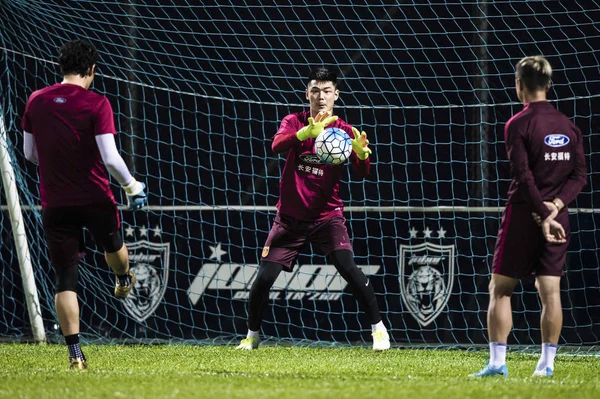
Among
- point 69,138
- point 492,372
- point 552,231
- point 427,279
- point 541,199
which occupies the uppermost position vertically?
point 69,138

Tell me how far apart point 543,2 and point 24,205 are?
202 inches

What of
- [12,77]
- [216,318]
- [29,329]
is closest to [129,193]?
[216,318]

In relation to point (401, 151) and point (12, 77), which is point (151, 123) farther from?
point (401, 151)

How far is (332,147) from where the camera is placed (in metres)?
6.55

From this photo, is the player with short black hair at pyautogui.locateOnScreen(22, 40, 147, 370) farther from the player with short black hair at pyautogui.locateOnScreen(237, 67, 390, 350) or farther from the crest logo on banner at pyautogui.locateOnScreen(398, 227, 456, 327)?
the crest logo on banner at pyautogui.locateOnScreen(398, 227, 456, 327)

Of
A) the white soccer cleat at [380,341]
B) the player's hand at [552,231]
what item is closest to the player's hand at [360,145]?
the white soccer cleat at [380,341]

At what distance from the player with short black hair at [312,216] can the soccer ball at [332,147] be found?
0.87 feet

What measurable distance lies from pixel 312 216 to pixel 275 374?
74.4 inches

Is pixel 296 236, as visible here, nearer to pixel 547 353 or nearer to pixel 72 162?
pixel 72 162

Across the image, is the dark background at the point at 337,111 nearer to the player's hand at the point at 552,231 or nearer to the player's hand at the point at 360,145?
the player's hand at the point at 360,145

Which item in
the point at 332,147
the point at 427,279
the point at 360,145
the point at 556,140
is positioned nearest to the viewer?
the point at 556,140

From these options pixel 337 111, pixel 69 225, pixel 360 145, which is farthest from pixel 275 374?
pixel 337 111

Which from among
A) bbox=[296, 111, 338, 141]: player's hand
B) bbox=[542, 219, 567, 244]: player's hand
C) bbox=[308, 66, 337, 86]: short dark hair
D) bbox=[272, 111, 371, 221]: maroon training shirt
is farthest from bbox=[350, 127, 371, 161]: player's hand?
bbox=[542, 219, 567, 244]: player's hand

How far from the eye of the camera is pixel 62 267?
17.9ft
